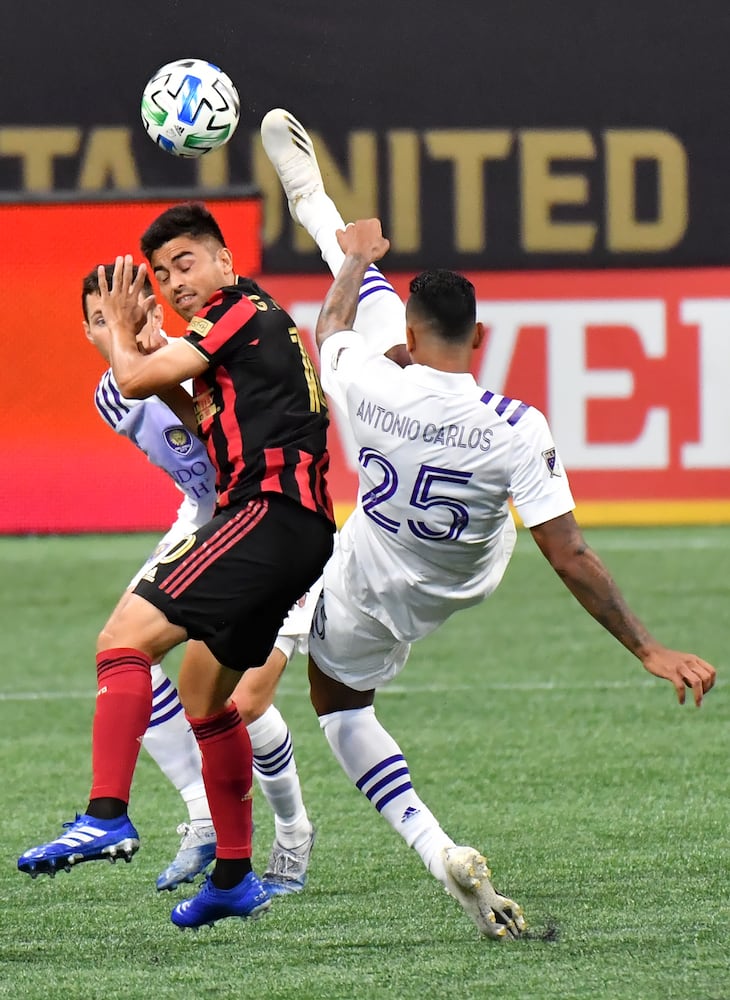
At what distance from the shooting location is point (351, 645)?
15.3 ft

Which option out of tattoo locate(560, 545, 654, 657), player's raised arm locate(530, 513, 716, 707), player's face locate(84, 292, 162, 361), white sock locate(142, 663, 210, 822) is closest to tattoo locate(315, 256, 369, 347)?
player's face locate(84, 292, 162, 361)

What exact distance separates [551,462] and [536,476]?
2.5 inches

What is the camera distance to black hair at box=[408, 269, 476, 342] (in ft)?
14.3

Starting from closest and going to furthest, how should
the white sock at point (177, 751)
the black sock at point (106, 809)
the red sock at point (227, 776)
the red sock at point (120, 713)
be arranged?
the black sock at point (106, 809), the red sock at point (120, 713), the red sock at point (227, 776), the white sock at point (177, 751)

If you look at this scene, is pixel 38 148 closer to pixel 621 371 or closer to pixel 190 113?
pixel 621 371

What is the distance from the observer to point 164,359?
428 cm

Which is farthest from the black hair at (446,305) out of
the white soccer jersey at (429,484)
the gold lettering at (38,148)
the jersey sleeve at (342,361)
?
the gold lettering at (38,148)

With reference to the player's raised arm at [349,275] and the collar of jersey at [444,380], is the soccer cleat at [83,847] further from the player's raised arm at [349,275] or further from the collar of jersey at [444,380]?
the player's raised arm at [349,275]

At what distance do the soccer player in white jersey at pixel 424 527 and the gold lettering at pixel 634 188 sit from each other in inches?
365

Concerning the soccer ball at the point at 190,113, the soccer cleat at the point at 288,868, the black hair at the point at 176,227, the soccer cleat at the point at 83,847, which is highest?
the soccer ball at the point at 190,113

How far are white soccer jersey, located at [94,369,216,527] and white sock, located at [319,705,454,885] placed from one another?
938mm

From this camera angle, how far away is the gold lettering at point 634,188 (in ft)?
45.3

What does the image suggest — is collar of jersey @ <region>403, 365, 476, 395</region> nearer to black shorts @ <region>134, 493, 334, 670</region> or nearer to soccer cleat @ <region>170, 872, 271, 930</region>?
black shorts @ <region>134, 493, 334, 670</region>

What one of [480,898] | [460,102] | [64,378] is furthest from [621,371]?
[480,898]
